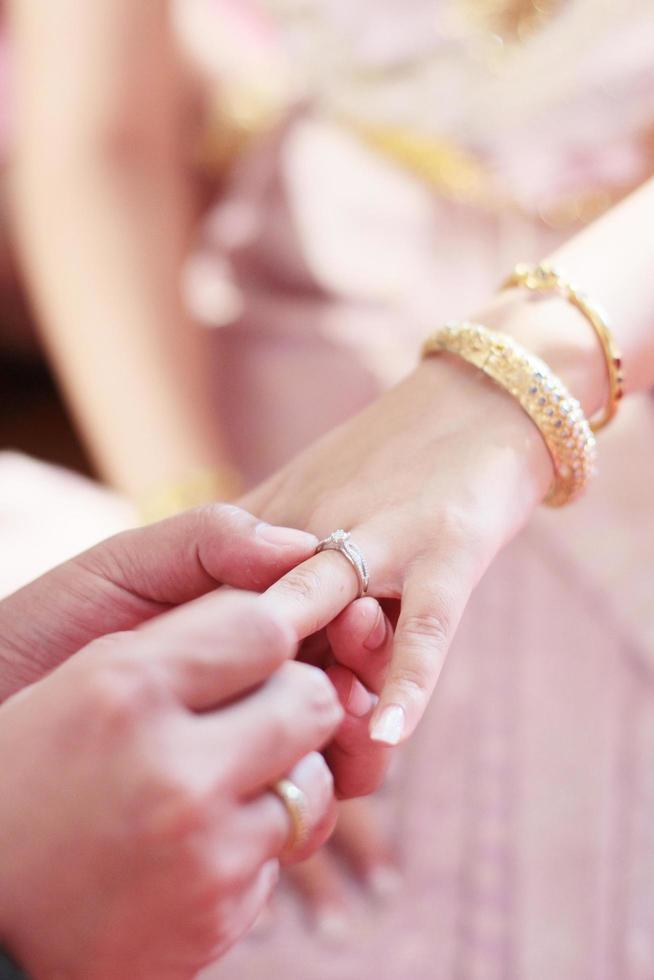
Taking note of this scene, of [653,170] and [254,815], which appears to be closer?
[254,815]

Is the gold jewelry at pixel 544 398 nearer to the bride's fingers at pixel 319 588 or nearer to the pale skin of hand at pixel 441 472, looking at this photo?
the pale skin of hand at pixel 441 472

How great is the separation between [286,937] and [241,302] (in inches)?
26.6

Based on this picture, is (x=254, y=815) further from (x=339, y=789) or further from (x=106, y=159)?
(x=106, y=159)

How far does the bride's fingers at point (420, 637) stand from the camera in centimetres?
46

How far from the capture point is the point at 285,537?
1.73ft

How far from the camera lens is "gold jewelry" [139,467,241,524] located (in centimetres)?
109

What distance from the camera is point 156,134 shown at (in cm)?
118

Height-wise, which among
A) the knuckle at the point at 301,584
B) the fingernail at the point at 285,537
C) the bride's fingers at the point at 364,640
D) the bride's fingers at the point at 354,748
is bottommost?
the bride's fingers at the point at 354,748

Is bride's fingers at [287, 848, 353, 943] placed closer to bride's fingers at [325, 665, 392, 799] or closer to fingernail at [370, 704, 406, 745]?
bride's fingers at [325, 665, 392, 799]

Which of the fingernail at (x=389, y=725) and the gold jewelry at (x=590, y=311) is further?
the gold jewelry at (x=590, y=311)

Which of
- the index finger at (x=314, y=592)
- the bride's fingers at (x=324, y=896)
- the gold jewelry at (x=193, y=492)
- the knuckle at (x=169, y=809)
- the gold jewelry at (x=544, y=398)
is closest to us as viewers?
the knuckle at (x=169, y=809)

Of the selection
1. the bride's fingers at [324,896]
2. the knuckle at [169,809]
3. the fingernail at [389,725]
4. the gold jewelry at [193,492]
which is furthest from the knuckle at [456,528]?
the gold jewelry at [193,492]

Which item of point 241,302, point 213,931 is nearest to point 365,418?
point 213,931

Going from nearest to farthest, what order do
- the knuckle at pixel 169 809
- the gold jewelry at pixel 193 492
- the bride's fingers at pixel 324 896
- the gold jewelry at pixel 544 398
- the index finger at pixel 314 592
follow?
1. the knuckle at pixel 169 809
2. the index finger at pixel 314 592
3. the gold jewelry at pixel 544 398
4. the bride's fingers at pixel 324 896
5. the gold jewelry at pixel 193 492
